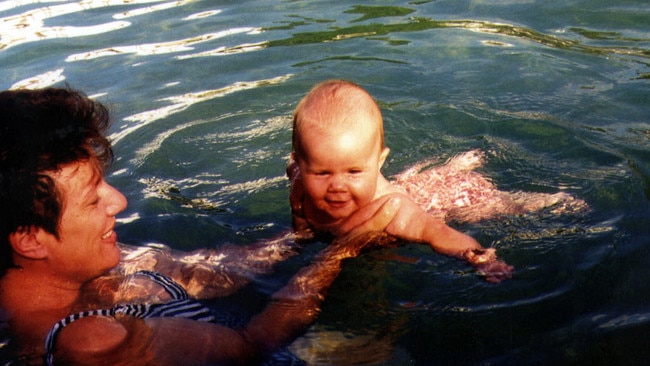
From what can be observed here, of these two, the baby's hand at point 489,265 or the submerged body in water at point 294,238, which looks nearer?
the baby's hand at point 489,265

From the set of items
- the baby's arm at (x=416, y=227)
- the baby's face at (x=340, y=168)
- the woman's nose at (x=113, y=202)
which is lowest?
the baby's arm at (x=416, y=227)

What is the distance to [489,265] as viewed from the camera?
3.57 metres

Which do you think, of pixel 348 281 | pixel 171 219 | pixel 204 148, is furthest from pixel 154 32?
pixel 348 281

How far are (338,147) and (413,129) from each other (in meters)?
1.93

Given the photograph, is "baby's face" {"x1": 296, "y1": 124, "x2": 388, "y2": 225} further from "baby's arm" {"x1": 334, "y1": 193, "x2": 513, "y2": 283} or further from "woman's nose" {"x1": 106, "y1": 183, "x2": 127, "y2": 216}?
"woman's nose" {"x1": 106, "y1": 183, "x2": 127, "y2": 216}

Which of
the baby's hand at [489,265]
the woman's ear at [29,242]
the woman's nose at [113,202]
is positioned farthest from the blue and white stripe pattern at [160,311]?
the baby's hand at [489,265]

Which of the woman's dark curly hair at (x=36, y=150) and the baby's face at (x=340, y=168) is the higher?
the woman's dark curly hair at (x=36, y=150)

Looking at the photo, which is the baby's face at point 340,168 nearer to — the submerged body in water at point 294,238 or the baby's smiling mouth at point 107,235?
the submerged body in water at point 294,238

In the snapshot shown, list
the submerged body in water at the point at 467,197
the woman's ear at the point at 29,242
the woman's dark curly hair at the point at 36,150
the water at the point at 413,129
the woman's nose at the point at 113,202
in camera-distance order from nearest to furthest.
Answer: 1. the woman's dark curly hair at the point at 36,150
2. the woman's ear at the point at 29,242
3. the woman's nose at the point at 113,202
4. the water at the point at 413,129
5. the submerged body in water at the point at 467,197

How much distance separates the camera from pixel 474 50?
6.83 m

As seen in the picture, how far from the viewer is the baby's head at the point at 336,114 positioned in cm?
374

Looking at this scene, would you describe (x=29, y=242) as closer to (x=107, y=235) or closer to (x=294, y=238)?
(x=107, y=235)

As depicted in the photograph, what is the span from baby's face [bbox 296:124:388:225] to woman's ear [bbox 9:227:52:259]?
1481 mm

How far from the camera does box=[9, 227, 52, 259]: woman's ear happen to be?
8.96 ft
